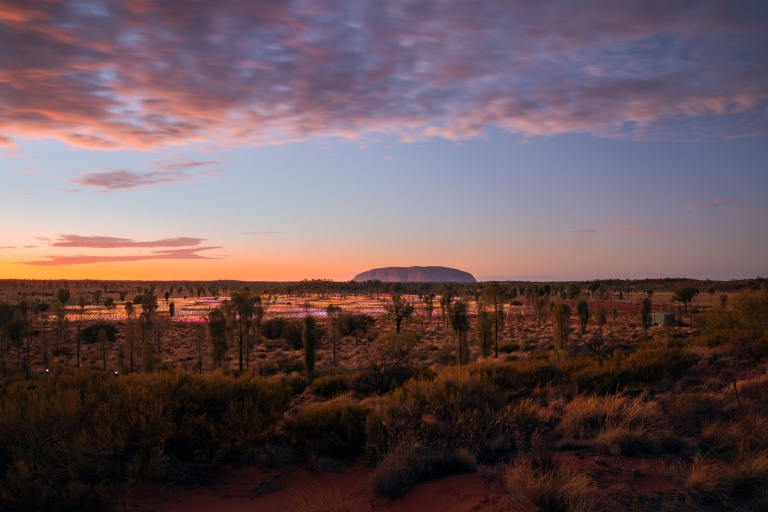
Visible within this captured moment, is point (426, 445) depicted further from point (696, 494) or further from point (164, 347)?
point (164, 347)

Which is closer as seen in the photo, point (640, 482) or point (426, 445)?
point (640, 482)

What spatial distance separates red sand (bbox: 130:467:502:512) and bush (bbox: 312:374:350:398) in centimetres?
805

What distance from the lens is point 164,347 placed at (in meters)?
47.4

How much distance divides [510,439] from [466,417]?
0.74 m

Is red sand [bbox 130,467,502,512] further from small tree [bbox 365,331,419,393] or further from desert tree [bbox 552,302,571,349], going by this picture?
desert tree [bbox 552,302,571,349]

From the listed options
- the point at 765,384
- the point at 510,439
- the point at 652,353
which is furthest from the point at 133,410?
the point at 652,353

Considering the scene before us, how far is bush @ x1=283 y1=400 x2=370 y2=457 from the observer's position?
8.68 m

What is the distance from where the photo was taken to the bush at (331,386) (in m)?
15.9

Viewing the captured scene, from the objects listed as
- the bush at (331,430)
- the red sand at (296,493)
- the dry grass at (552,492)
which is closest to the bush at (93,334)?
the bush at (331,430)

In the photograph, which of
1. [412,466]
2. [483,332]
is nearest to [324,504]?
[412,466]

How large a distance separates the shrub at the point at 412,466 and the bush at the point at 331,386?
896 centimetres

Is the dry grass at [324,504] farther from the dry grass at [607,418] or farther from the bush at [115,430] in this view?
the dry grass at [607,418]

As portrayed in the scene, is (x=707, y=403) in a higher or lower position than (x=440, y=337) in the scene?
higher

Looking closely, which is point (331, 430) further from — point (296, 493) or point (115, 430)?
point (115, 430)
